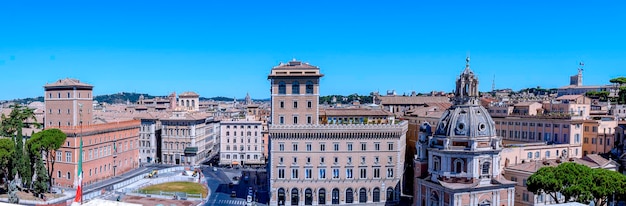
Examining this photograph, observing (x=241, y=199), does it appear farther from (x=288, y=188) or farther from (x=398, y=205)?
(x=398, y=205)

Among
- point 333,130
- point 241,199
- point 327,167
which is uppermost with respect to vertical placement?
point 333,130

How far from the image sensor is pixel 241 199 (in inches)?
3061

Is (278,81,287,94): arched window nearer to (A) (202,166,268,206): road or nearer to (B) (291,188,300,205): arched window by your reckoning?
(B) (291,188,300,205): arched window

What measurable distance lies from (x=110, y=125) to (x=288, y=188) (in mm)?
42946

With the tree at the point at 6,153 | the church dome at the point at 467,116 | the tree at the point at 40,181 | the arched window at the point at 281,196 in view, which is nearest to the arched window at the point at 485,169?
the church dome at the point at 467,116

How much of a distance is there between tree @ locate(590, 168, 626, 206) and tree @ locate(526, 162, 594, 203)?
2.46ft

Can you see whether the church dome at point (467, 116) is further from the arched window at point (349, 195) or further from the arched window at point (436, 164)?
the arched window at point (349, 195)

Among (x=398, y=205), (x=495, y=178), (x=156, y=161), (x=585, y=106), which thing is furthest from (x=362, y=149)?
(x=156, y=161)

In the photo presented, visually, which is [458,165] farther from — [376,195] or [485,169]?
[376,195]

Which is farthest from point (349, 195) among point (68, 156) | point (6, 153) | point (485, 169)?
point (6, 153)

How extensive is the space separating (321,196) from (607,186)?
3751 cm

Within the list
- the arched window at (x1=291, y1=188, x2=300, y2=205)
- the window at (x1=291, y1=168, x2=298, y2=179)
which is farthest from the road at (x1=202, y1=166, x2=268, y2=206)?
the window at (x1=291, y1=168, x2=298, y2=179)

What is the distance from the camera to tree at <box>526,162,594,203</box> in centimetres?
5112

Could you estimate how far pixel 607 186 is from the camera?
51938mm
